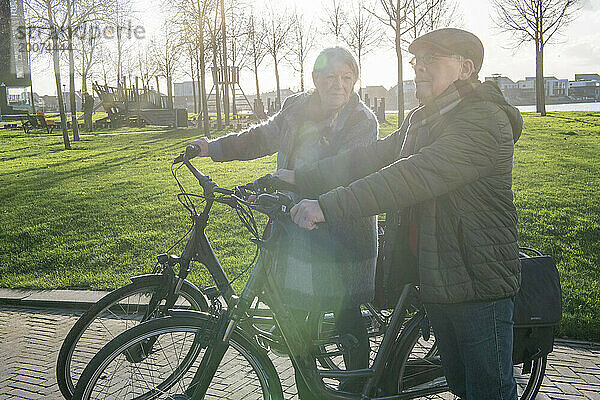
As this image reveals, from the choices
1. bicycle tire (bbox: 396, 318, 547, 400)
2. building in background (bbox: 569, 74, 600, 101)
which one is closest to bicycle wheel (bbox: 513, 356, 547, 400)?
bicycle tire (bbox: 396, 318, 547, 400)

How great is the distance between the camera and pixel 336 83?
Answer: 3410 millimetres

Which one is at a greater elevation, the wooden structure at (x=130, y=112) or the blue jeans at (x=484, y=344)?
the wooden structure at (x=130, y=112)

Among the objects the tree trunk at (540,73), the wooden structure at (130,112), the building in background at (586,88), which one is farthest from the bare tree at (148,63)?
the building in background at (586,88)

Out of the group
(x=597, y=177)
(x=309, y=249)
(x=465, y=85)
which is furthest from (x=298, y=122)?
(x=597, y=177)

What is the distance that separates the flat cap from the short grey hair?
0.98 m

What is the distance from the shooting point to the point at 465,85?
2.38 m

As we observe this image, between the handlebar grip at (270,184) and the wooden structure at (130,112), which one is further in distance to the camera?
the wooden structure at (130,112)

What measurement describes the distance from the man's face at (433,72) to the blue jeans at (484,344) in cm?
86

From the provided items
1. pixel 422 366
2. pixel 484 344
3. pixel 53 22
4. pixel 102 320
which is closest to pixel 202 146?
pixel 102 320

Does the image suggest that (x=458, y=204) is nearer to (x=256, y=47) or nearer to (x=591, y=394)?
(x=591, y=394)

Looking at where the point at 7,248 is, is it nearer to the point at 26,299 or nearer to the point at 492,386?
the point at 26,299

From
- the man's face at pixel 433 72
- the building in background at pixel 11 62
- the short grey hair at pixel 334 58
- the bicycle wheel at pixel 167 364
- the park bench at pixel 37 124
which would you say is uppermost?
the building in background at pixel 11 62

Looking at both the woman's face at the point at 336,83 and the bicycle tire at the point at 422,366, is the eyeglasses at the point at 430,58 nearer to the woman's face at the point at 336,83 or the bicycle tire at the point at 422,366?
the woman's face at the point at 336,83

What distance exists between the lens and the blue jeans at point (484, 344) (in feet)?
8.15
